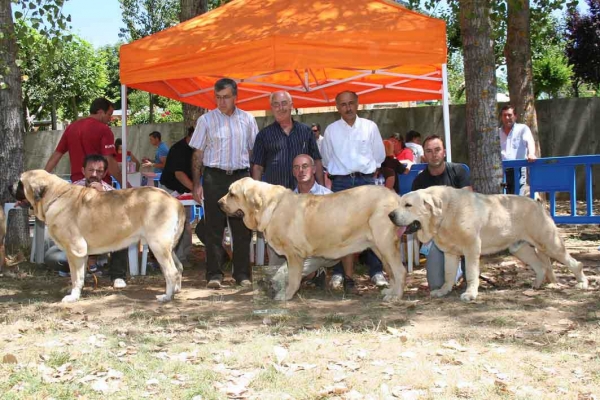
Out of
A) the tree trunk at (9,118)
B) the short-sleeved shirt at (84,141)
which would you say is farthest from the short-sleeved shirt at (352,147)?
the tree trunk at (9,118)

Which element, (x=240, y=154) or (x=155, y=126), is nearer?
(x=240, y=154)

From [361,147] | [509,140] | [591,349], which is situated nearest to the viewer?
[591,349]

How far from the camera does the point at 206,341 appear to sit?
5.37m

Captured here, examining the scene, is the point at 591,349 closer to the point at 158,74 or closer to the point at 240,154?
the point at 240,154

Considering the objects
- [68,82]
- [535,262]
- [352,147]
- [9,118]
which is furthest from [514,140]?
[68,82]

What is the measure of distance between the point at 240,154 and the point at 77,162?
2198 millimetres

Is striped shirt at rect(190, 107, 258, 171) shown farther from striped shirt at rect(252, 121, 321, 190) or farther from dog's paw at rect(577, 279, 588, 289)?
dog's paw at rect(577, 279, 588, 289)

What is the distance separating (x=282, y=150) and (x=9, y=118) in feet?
14.0

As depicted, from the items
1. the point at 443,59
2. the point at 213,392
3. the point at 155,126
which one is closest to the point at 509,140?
the point at 443,59

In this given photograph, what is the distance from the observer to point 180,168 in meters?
8.68

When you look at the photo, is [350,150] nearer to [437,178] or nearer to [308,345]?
[437,178]

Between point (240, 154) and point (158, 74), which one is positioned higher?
point (158, 74)

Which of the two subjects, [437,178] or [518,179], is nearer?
[437,178]

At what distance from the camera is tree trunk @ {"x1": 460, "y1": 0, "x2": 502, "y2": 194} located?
27.8ft
